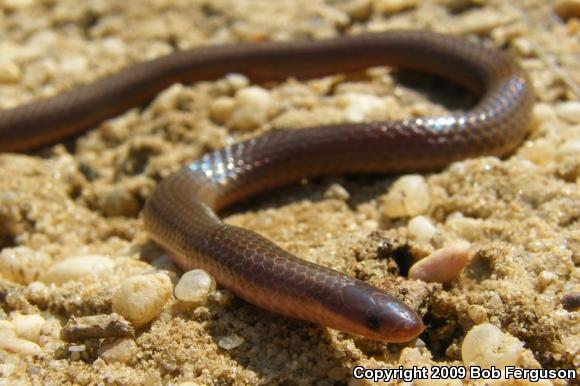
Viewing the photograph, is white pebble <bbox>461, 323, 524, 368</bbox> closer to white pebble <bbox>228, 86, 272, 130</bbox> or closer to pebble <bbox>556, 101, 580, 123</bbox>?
pebble <bbox>556, 101, 580, 123</bbox>

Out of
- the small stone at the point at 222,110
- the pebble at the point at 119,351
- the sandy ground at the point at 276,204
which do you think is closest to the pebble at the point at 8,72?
the sandy ground at the point at 276,204

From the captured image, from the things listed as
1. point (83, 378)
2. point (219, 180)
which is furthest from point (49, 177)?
point (83, 378)

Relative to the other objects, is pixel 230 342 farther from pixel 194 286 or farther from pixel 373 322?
pixel 373 322

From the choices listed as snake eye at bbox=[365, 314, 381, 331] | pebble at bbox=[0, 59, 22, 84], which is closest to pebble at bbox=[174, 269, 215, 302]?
snake eye at bbox=[365, 314, 381, 331]

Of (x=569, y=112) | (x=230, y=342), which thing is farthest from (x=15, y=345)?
(x=569, y=112)

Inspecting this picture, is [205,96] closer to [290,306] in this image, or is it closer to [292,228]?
[292,228]

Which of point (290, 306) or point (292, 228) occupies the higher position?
point (290, 306)
